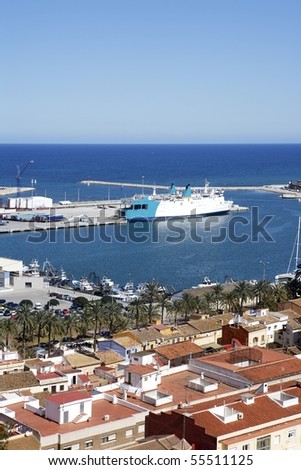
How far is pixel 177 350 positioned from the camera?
34.1 ft

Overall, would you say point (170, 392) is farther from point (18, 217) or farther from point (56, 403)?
point (18, 217)

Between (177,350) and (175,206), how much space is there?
92.8ft

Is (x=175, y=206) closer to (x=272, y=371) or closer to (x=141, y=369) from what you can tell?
(x=272, y=371)

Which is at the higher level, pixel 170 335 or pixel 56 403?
pixel 56 403

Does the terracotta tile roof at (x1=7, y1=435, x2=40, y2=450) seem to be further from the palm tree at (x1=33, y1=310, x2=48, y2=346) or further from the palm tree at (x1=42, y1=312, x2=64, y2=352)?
the palm tree at (x1=33, y1=310, x2=48, y2=346)

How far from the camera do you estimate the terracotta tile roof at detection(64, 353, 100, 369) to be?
33.2 feet

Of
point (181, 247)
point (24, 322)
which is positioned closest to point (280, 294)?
point (24, 322)

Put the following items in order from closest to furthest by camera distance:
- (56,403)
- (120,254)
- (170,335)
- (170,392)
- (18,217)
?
1. (56,403)
2. (170,392)
3. (170,335)
4. (120,254)
5. (18,217)

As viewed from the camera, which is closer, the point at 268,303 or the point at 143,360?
the point at 143,360

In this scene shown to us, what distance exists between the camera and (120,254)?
25.9m

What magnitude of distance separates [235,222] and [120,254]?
11.5 metres

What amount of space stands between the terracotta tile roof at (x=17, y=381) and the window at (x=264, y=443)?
126 inches

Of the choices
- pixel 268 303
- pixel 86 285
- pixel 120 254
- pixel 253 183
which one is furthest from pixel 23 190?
pixel 268 303

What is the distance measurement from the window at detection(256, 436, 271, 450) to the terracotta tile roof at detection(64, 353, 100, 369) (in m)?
3.94
